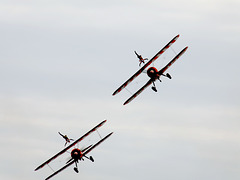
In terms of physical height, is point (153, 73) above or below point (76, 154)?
below

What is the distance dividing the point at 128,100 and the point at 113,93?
524 cm

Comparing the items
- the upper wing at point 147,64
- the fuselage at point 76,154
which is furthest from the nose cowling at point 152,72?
the fuselage at point 76,154

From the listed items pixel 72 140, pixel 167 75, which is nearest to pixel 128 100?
pixel 167 75

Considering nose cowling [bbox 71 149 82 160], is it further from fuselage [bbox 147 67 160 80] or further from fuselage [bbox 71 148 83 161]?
fuselage [bbox 147 67 160 80]

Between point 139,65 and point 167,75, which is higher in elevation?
point 139,65

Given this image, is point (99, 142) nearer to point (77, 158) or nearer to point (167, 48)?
point (77, 158)

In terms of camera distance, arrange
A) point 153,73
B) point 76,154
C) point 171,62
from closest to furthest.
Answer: point 153,73, point 171,62, point 76,154

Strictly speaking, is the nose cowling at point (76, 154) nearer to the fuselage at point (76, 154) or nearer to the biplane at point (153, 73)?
the fuselage at point (76, 154)

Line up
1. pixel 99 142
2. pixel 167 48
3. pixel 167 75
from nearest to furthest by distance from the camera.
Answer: pixel 167 75, pixel 167 48, pixel 99 142

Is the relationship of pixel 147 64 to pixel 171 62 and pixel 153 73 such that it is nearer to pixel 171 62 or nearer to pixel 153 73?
pixel 171 62

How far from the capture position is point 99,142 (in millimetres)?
122438

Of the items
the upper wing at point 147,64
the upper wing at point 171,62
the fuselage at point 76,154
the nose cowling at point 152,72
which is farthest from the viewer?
the fuselage at point 76,154

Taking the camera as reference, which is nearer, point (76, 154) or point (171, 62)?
point (171, 62)

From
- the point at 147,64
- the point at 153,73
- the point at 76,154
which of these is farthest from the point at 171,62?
the point at 76,154
